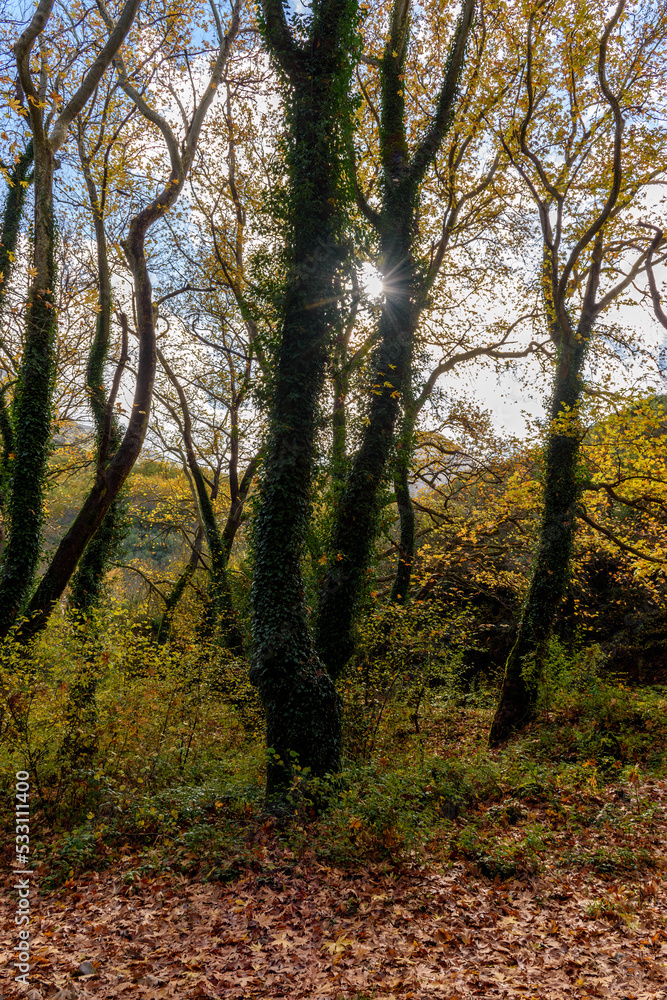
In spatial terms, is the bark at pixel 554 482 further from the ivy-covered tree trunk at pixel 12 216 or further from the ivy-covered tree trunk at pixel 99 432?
the ivy-covered tree trunk at pixel 12 216

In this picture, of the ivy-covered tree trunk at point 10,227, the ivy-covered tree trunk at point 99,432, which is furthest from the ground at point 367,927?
the ivy-covered tree trunk at point 10,227

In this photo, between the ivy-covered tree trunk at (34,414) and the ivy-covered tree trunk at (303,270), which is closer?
the ivy-covered tree trunk at (303,270)

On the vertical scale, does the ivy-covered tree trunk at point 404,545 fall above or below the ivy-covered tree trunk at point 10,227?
below

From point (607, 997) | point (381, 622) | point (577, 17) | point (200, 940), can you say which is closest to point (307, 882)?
point (200, 940)

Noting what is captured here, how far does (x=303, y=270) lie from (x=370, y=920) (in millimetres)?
7380

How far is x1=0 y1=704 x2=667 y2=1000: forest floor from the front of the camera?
3.48 meters

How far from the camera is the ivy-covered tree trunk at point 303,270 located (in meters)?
7.11

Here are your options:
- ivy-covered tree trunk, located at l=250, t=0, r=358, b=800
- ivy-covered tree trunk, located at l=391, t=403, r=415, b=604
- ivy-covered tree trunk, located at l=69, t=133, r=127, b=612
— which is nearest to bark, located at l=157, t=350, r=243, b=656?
ivy-covered tree trunk, located at l=69, t=133, r=127, b=612

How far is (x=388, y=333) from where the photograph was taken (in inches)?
352

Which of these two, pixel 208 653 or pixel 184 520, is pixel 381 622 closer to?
pixel 208 653

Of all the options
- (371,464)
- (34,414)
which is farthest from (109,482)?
(371,464)

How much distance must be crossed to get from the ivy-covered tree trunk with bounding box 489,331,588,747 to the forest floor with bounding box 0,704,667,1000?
4.20m

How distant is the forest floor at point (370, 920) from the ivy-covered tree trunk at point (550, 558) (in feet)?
13.8

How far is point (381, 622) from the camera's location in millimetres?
8930
